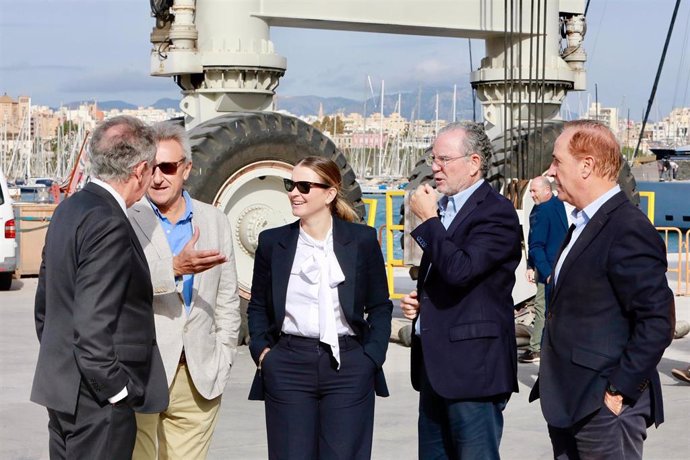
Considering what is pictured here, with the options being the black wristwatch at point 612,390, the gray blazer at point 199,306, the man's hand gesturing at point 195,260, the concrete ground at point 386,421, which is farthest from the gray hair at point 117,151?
the concrete ground at point 386,421

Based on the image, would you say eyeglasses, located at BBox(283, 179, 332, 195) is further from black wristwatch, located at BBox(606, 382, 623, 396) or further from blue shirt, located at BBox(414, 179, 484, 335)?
black wristwatch, located at BBox(606, 382, 623, 396)

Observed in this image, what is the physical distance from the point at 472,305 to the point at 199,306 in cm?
117

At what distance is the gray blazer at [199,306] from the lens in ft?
16.3

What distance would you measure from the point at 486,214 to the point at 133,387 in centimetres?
173

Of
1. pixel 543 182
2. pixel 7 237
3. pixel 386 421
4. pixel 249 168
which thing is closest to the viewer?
pixel 386 421

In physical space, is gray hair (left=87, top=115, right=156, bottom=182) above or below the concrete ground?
above

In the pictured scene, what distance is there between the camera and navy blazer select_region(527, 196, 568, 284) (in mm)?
9586

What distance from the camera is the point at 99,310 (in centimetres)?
410

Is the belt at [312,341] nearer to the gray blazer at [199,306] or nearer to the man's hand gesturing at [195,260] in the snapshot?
the gray blazer at [199,306]

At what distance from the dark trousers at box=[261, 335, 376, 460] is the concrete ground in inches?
89.7

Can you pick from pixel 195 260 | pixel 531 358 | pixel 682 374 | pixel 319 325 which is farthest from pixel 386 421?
pixel 195 260

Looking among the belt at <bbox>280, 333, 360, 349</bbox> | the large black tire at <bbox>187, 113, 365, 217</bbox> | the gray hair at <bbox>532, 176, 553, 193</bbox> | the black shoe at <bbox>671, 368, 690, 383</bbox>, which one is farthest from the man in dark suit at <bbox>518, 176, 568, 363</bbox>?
the belt at <bbox>280, 333, 360, 349</bbox>

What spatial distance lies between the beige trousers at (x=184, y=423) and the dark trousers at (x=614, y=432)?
1.64 metres

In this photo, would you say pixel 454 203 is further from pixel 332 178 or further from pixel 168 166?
pixel 168 166
